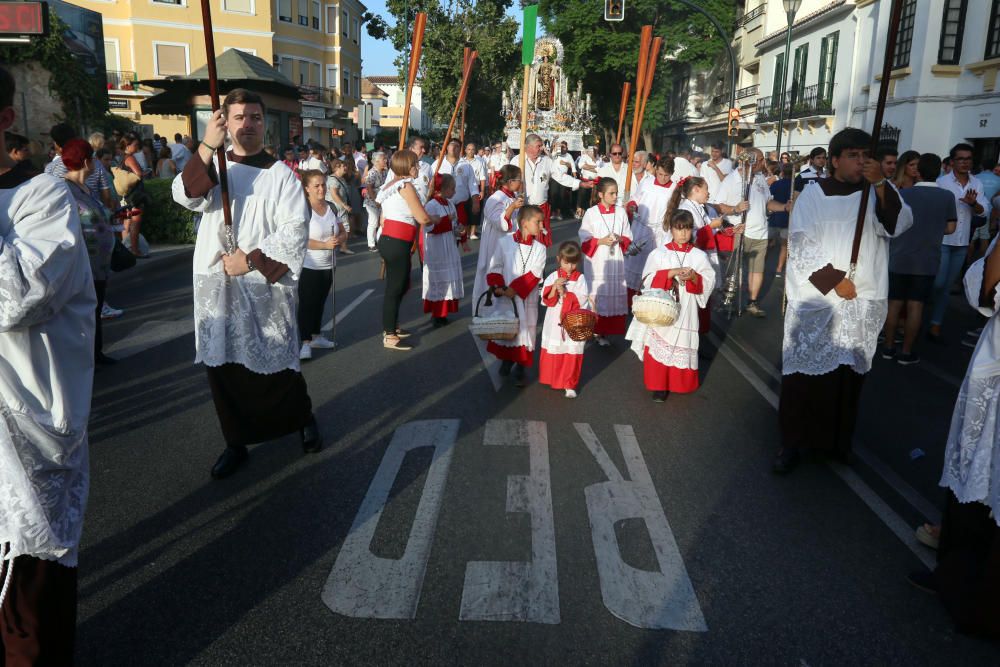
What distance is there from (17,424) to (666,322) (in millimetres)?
4511

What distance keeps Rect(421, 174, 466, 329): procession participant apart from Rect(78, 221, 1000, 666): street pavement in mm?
2127

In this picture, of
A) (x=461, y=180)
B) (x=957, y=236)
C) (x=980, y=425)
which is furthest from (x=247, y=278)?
(x=461, y=180)

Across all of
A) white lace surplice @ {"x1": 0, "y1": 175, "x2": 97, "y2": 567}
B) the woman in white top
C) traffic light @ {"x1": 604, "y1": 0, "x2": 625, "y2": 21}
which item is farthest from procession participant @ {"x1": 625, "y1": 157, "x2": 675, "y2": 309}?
traffic light @ {"x1": 604, "y1": 0, "x2": 625, "y2": 21}

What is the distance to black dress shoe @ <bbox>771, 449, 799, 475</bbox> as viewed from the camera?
198 inches

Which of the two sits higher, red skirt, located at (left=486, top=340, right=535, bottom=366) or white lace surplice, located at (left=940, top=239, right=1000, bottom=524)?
white lace surplice, located at (left=940, top=239, right=1000, bottom=524)

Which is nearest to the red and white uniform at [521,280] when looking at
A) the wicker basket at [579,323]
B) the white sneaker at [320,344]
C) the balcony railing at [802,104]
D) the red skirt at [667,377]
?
the wicker basket at [579,323]

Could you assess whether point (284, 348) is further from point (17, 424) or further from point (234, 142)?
point (17, 424)

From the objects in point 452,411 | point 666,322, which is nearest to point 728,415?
point 666,322

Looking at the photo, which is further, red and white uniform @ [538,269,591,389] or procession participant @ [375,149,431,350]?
procession participant @ [375,149,431,350]

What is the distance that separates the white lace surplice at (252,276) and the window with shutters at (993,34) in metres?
20.4

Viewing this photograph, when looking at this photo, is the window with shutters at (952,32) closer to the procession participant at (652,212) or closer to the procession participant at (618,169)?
the procession participant at (618,169)

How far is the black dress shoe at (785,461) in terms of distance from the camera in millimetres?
5039

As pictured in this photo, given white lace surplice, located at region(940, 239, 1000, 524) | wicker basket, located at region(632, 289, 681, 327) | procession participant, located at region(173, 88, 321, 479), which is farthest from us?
wicker basket, located at region(632, 289, 681, 327)

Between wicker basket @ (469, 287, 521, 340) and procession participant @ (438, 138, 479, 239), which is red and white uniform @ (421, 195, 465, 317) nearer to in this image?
wicker basket @ (469, 287, 521, 340)
